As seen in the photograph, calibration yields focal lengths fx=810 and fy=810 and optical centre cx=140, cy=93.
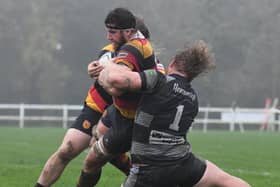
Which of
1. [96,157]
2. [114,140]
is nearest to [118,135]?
[114,140]

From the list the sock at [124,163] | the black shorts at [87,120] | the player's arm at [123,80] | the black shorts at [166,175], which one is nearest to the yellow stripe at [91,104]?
the black shorts at [87,120]

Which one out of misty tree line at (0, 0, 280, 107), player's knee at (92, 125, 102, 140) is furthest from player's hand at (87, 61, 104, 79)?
misty tree line at (0, 0, 280, 107)

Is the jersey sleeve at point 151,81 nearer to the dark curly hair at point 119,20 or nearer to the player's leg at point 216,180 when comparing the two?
the player's leg at point 216,180

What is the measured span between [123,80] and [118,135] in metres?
1.63

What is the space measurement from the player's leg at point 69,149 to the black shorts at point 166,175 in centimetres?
230

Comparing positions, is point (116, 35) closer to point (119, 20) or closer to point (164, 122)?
point (119, 20)

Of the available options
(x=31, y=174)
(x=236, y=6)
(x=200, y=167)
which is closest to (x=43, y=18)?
(x=236, y=6)

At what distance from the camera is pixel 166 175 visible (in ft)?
20.0

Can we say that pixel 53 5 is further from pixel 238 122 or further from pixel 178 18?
pixel 238 122

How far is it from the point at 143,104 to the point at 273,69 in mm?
49315

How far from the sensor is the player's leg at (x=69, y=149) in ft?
27.5

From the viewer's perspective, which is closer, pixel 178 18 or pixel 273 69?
pixel 273 69

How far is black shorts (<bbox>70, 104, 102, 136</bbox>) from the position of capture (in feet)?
27.9

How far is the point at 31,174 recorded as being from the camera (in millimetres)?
10883
